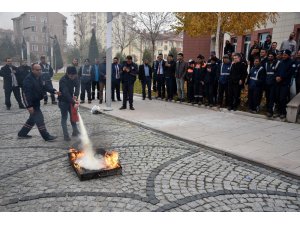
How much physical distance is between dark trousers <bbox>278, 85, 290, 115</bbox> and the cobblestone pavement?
4.39m

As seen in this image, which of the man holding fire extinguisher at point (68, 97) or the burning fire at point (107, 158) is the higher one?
the man holding fire extinguisher at point (68, 97)

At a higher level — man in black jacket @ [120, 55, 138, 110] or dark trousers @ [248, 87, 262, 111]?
man in black jacket @ [120, 55, 138, 110]

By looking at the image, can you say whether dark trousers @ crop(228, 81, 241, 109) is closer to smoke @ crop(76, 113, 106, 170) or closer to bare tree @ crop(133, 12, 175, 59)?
smoke @ crop(76, 113, 106, 170)

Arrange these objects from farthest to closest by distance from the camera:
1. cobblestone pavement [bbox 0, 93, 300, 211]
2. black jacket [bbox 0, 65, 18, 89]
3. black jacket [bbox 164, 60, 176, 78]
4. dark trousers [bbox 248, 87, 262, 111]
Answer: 1. black jacket [bbox 164, 60, 176, 78]
2. black jacket [bbox 0, 65, 18, 89]
3. dark trousers [bbox 248, 87, 262, 111]
4. cobblestone pavement [bbox 0, 93, 300, 211]

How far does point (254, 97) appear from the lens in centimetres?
972

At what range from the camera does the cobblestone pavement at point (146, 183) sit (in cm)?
378

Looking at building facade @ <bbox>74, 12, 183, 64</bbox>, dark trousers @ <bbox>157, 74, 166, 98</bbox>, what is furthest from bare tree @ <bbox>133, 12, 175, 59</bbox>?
dark trousers @ <bbox>157, 74, 166, 98</bbox>

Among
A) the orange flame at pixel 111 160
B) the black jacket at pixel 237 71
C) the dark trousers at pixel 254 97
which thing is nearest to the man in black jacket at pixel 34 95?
the orange flame at pixel 111 160

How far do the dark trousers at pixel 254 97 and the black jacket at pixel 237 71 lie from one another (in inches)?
22.7

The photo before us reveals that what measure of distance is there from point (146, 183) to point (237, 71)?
683 cm

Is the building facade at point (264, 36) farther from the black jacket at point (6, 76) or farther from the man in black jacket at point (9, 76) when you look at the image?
the black jacket at point (6, 76)

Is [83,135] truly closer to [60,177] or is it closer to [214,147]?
[60,177]

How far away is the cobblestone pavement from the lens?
12.4 ft

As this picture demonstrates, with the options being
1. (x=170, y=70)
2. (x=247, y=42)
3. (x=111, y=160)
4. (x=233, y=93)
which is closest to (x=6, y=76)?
(x=170, y=70)
